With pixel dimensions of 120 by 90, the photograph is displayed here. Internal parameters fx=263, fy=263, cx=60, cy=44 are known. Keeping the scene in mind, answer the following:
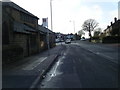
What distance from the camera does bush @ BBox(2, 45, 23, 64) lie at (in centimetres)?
1906

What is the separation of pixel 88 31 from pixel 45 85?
128428 millimetres

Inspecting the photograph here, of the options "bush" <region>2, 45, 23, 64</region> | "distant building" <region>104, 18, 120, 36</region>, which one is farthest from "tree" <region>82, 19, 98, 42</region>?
"bush" <region>2, 45, 23, 64</region>

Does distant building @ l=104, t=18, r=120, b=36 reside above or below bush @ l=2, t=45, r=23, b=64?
above

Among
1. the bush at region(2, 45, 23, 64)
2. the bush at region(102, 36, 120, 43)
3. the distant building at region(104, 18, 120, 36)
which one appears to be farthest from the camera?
the distant building at region(104, 18, 120, 36)

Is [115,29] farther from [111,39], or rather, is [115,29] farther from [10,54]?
[10,54]

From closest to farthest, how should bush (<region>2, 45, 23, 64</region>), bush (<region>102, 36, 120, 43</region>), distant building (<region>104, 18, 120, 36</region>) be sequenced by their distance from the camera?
bush (<region>2, 45, 23, 64</region>), bush (<region>102, 36, 120, 43</region>), distant building (<region>104, 18, 120, 36</region>)

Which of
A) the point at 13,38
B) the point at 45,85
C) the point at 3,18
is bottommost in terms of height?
the point at 45,85

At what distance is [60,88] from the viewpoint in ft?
34.4

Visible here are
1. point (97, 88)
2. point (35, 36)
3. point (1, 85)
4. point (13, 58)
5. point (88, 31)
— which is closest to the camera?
point (97, 88)

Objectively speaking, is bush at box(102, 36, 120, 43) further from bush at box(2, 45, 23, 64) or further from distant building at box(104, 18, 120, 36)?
bush at box(2, 45, 23, 64)

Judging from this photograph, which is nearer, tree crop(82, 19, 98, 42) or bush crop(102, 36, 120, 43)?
bush crop(102, 36, 120, 43)

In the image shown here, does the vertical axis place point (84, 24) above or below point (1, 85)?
above

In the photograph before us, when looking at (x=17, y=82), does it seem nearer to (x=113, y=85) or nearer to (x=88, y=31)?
(x=113, y=85)

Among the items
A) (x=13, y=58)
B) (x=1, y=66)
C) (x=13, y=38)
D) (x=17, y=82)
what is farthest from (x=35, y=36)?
(x=17, y=82)
